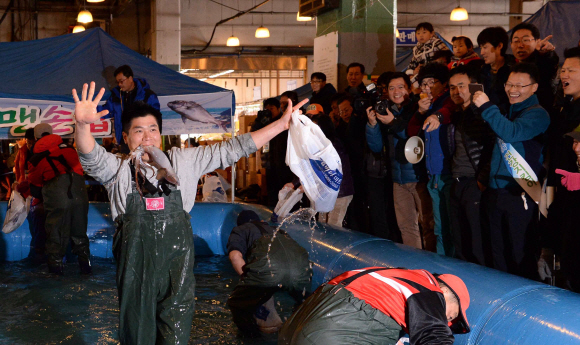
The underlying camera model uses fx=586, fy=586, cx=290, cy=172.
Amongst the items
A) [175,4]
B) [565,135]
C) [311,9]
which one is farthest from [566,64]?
[175,4]

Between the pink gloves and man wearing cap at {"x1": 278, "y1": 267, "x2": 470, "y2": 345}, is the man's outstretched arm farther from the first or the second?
the pink gloves

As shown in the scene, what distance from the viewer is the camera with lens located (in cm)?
585

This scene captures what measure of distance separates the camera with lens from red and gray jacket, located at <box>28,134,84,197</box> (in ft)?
10.6

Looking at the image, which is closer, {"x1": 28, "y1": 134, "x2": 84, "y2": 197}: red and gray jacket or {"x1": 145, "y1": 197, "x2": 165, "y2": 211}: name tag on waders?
{"x1": 145, "y1": 197, "x2": 165, "y2": 211}: name tag on waders

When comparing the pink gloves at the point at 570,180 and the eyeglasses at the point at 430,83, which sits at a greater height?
the eyeglasses at the point at 430,83

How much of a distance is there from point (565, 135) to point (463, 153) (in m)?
1.17

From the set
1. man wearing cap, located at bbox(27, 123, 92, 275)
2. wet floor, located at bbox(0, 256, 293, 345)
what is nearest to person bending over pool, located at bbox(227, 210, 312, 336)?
wet floor, located at bbox(0, 256, 293, 345)

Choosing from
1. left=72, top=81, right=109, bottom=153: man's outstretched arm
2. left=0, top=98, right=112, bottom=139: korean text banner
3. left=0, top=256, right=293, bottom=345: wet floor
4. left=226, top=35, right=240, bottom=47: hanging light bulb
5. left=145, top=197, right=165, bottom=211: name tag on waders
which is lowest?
left=0, top=256, right=293, bottom=345: wet floor

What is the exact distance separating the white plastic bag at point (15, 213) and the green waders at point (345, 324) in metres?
5.45

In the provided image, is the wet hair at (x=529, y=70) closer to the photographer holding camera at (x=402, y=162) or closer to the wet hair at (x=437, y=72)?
the wet hair at (x=437, y=72)

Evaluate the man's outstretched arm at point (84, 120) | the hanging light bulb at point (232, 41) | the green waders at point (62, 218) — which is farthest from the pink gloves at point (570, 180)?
the hanging light bulb at point (232, 41)

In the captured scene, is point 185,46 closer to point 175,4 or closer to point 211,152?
point 175,4

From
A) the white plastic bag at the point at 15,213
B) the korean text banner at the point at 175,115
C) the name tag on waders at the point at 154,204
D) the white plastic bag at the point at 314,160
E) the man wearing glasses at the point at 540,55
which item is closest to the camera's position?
the name tag on waders at the point at 154,204

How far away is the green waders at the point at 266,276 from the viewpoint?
170 inches
